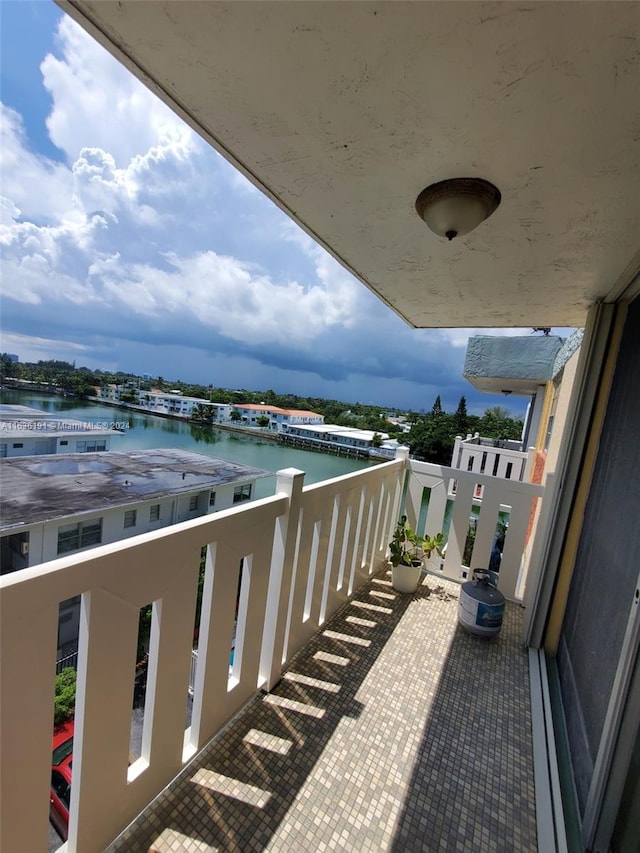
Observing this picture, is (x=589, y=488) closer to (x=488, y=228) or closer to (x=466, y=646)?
(x=466, y=646)

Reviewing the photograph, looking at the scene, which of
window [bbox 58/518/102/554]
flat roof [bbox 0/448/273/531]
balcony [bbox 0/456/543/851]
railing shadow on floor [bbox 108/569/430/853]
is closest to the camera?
balcony [bbox 0/456/543/851]

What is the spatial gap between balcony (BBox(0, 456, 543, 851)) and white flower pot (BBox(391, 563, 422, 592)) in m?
0.39

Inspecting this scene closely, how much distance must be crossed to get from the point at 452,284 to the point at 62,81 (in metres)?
4.51

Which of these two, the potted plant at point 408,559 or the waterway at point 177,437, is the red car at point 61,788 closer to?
the potted plant at point 408,559

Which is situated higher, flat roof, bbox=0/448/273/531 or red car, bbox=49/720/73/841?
red car, bbox=49/720/73/841

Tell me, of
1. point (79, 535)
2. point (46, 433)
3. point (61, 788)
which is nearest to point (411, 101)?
point (61, 788)

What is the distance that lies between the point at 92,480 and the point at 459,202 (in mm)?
8507

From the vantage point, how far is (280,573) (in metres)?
1.48

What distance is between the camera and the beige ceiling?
0.67m

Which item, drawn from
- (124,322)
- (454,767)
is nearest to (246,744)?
(454,767)

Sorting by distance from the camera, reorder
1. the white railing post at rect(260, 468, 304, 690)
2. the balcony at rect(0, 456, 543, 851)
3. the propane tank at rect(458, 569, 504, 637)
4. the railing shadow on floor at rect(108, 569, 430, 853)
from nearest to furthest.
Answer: the balcony at rect(0, 456, 543, 851) → the railing shadow on floor at rect(108, 569, 430, 853) → the white railing post at rect(260, 468, 304, 690) → the propane tank at rect(458, 569, 504, 637)

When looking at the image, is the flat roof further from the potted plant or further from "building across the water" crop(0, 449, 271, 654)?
the potted plant

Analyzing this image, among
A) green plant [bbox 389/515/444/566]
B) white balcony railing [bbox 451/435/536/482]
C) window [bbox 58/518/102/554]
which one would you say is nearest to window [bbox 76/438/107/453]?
window [bbox 58/518/102/554]

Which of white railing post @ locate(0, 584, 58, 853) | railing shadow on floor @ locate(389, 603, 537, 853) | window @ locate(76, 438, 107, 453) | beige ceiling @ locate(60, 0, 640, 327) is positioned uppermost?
beige ceiling @ locate(60, 0, 640, 327)
